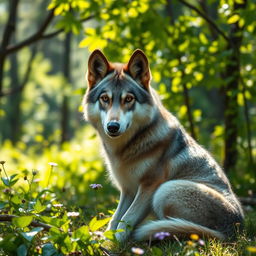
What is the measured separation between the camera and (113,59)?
293 inches

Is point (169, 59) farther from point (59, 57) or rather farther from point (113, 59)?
point (59, 57)

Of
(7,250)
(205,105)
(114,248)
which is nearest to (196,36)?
(114,248)

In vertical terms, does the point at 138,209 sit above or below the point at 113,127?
below

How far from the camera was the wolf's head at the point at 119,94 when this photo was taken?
4.57m

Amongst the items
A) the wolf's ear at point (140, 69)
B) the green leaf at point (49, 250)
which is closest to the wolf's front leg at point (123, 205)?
the wolf's ear at point (140, 69)

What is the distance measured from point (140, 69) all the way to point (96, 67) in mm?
516

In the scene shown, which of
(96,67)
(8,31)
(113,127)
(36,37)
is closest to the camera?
(113,127)

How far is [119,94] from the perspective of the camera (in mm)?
4672

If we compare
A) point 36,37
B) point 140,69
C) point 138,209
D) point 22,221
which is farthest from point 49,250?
point 36,37

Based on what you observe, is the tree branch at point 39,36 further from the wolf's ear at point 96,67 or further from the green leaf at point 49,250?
the green leaf at point 49,250

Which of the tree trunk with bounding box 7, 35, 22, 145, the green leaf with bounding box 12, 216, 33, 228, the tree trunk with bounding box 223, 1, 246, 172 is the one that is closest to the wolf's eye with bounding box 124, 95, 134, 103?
the green leaf with bounding box 12, 216, 33, 228

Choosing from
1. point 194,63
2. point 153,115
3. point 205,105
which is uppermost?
point 194,63

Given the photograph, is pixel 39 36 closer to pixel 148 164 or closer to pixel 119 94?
pixel 119 94

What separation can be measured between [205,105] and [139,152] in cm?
1566
